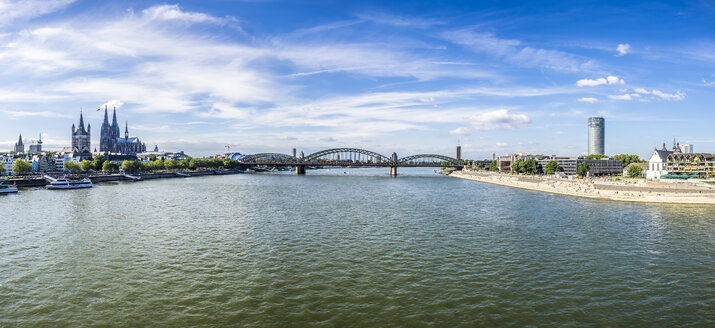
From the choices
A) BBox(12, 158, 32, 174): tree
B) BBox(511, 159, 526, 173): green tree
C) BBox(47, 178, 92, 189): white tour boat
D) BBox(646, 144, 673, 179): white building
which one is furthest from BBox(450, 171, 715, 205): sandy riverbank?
BBox(12, 158, 32, 174): tree

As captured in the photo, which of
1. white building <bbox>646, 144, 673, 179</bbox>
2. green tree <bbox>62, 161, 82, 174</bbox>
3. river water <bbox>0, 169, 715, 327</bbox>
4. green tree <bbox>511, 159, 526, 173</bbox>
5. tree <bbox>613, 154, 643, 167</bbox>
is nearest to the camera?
river water <bbox>0, 169, 715, 327</bbox>

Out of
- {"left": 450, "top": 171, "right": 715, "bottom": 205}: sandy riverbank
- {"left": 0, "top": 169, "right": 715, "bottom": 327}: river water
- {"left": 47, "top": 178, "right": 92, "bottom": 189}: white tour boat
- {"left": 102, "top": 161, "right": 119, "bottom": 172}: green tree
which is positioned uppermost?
{"left": 102, "top": 161, "right": 119, "bottom": 172}: green tree

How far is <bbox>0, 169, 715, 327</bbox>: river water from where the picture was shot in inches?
526

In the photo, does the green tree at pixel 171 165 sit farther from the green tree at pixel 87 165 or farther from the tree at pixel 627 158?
the tree at pixel 627 158

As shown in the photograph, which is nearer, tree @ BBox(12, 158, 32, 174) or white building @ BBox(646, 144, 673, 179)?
tree @ BBox(12, 158, 32, 174)

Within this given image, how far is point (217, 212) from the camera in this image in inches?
1485

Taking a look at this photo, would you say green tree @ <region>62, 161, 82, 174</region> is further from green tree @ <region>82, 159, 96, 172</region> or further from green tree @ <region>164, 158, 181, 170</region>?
green tree @ <region>164, 158, 181, 170</region>

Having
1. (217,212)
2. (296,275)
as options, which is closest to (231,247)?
(296,275)

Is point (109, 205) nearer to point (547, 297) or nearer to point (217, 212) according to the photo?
point (217, 212)

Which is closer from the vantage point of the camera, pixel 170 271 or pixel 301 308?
pixel 301 308

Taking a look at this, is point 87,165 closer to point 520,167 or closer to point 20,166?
point 20,166

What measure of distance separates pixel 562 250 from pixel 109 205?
44.8m

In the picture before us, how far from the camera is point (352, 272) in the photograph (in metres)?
17.9

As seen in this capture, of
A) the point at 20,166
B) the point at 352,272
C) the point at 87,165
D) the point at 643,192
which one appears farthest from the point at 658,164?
the point at 20,166
